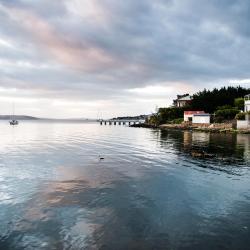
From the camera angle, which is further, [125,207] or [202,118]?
[202,118]

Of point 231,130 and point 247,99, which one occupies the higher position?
point 247,99

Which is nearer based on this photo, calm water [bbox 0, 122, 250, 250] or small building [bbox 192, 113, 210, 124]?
calm water [bbox 0, 122, 250, 250]

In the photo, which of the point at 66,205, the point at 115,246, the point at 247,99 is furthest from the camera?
the point at 247,99

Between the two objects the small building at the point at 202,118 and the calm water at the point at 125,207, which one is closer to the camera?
the calm water at the point at 125,207

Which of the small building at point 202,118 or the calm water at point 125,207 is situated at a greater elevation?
the small building at point 202,118

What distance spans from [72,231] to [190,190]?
40.1 ft

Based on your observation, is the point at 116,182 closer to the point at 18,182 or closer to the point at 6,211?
the point at 18,182

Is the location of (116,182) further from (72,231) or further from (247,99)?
(247,99)

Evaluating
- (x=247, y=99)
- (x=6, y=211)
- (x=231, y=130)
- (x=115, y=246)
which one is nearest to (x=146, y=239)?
(x=115, y=246)

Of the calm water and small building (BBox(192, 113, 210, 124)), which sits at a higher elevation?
small building (BBox(192, 113, 210, 124))

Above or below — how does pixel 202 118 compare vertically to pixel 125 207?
above

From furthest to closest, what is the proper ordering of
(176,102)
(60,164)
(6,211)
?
(176,102) → (60,164) → (6,211)

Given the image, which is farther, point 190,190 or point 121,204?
point 190,190

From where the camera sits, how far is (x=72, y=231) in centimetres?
1570
